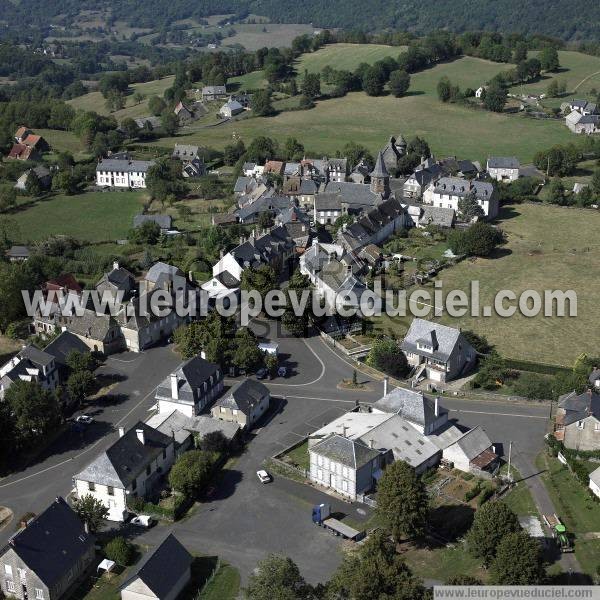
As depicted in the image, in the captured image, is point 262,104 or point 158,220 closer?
point 158,220

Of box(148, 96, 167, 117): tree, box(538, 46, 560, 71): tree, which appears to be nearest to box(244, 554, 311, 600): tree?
box(148, 96, 167, 117): tree

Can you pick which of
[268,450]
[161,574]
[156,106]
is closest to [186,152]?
[156,106]

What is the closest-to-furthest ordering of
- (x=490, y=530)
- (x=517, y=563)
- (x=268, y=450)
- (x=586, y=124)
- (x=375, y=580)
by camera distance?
(x=375, y=580) < (x=517, y=563) < (x=490, y=530) < (x=268, y=450) < (x=586, y=124)

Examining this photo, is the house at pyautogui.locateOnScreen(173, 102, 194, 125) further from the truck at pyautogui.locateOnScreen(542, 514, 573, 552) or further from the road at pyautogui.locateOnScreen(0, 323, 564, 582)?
the truck at pyautogui.locateOnScreen(542, 514, 573, 552)

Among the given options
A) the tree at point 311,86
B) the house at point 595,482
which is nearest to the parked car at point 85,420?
the house at point 595,482

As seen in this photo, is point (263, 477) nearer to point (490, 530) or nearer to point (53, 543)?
point (53, 543)

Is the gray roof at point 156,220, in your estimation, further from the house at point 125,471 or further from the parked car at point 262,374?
the house at point 125,471
